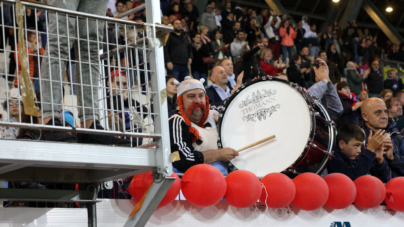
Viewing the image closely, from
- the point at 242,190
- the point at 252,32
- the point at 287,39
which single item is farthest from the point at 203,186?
the point at 287,39

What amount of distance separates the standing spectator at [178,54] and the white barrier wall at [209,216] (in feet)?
16.0

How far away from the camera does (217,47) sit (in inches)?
403

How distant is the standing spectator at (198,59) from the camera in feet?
30.0

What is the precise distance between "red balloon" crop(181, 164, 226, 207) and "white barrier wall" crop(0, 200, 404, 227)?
0.20 m

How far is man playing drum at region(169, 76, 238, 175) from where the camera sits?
3521 mm

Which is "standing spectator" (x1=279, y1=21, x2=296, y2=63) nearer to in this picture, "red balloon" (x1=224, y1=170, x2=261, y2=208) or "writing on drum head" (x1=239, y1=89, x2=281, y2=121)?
"writing on drum head" (x1=239, y1=89, x2=281, y2=121)

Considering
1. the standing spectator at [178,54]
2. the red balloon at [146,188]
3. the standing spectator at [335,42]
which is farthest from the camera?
the standing spectator at [335,42]

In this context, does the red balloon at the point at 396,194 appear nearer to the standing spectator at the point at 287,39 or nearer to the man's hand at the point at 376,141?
the man's hand at the point at 376,141

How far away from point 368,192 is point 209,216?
127 cm

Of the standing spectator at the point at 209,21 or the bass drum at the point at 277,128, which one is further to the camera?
the standing spectator at the point at 209,21

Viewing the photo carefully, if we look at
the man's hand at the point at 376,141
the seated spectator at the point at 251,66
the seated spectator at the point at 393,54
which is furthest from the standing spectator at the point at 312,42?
the man's hand at the point at 376,141

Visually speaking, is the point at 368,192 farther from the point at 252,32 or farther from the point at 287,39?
the point at 287,39

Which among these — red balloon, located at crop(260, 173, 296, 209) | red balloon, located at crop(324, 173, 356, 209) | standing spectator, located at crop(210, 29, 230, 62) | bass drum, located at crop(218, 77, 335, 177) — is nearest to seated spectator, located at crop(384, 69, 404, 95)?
standing spectator, located at crop(210, 29, 230, 62)

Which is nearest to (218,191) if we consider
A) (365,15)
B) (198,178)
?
(198,178)
